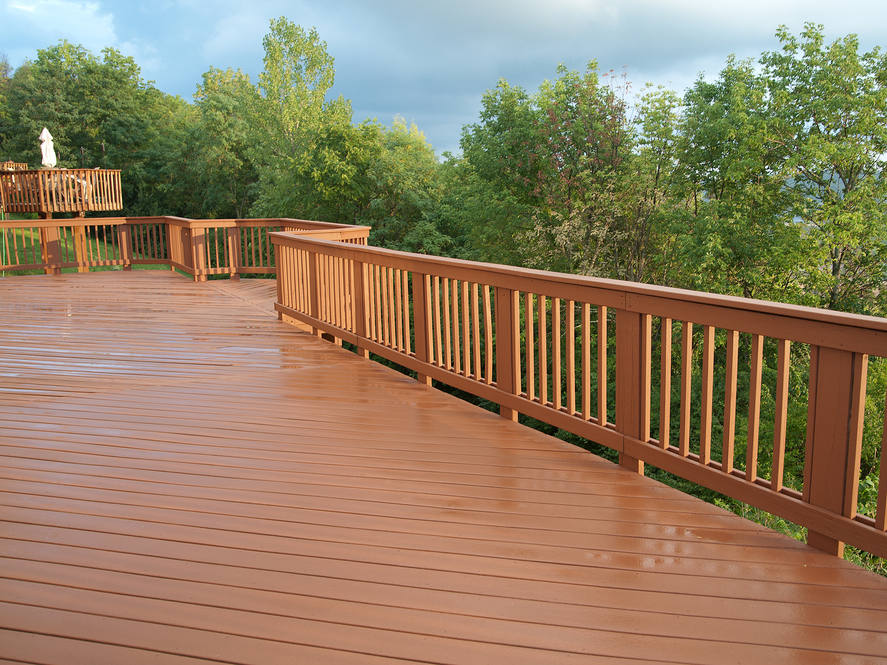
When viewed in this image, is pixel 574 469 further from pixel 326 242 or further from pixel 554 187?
pixel 554 187

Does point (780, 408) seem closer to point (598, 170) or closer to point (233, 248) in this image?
point (233, 248)

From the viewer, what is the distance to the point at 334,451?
3.97m

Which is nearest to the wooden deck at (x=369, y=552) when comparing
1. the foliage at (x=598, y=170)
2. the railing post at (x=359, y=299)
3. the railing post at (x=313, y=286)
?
the railing post at (x=359, y=299)

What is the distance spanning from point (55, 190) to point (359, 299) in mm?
18075

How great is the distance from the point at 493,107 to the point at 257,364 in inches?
974

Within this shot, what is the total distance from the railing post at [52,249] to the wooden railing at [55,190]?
7853mm

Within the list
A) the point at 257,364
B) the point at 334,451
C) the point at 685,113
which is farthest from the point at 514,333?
the point at 685,113

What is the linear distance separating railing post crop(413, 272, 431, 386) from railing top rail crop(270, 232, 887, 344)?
10 cm

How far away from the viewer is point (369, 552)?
275cm

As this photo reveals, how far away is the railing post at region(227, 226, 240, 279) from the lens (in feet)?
38.6

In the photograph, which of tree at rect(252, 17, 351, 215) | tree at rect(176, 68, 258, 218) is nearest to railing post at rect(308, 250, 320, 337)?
tree at rect(252, 17, 351, 215)

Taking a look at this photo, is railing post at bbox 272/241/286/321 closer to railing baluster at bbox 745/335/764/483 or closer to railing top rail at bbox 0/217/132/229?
railing top rail at bbox 0/217/132/229

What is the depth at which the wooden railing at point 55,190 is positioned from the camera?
67.6ft

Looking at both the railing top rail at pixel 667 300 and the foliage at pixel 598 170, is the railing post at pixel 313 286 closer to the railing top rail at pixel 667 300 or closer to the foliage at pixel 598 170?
the railing top rail at pixel 667 300
